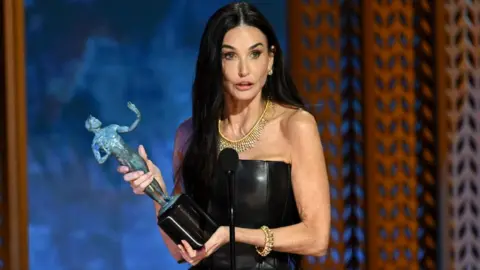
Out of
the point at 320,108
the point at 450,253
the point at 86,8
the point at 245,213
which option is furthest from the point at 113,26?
the point at 245,213

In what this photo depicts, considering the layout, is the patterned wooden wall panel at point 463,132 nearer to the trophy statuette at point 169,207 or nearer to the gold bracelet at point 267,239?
the gold bracelet at point 267,239

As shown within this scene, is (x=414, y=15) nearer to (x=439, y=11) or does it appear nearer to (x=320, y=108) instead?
(x=439, y=11)

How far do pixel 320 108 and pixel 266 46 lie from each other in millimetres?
1677

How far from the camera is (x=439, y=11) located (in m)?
4.02

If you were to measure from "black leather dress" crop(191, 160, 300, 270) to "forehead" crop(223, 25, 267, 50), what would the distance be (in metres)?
0.32

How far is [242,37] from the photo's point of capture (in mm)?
2322

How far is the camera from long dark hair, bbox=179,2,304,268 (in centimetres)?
234

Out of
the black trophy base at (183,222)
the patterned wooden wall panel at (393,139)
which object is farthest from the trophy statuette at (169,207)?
the patterned wooden wall panel at (393,139)

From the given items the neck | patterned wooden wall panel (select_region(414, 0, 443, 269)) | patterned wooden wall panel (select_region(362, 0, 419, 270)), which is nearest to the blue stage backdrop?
patterned wooden wall panel (select_region(362, 0, 419, 270))

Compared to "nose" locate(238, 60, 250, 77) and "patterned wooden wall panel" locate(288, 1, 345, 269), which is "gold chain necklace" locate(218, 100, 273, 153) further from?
"patterned wooden wall panel" locate(288, 1, 345, 269)

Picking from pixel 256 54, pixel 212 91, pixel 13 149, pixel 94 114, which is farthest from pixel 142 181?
pixel 94 114

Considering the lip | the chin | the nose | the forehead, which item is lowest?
the chin

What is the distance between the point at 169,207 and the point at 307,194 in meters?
0.40

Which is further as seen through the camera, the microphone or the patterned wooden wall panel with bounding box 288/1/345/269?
the patterned wooden wall panel with bounding box 288/1/345/269
